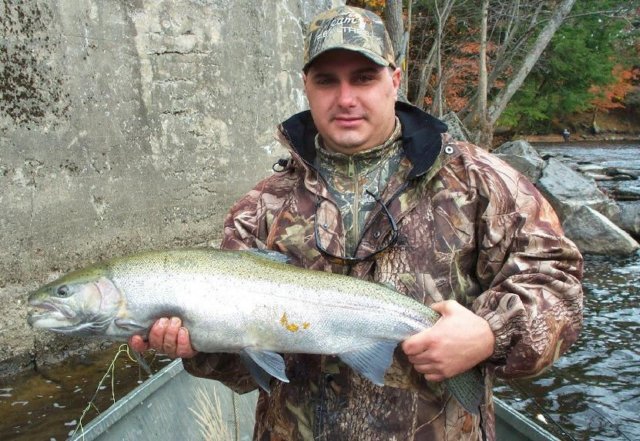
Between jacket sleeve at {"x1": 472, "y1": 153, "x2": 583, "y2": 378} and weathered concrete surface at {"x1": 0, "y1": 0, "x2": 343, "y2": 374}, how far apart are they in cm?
410

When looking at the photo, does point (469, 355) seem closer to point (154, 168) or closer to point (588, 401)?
point (588, 401)

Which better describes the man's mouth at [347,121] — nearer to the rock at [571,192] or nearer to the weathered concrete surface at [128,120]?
the weathered concrete surface at [128,120]

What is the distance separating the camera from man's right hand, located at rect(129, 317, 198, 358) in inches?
90.0

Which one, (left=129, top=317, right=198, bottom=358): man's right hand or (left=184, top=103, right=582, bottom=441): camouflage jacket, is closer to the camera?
(left=184, top=103, right=582, bottom=441): camouflage jacket

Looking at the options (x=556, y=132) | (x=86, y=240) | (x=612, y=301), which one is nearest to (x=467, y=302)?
(x=86, y=240)

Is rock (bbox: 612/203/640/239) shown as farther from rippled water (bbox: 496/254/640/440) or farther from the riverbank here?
the riverbank

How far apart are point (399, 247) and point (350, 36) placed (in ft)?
2.88

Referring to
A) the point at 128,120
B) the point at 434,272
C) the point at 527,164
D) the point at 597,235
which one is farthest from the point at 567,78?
the point at 434,272

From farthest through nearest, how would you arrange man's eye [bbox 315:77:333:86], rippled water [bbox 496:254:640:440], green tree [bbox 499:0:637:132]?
green tree [bbox 499:0:637:132] → rippled water [bbox 496:254:640:440] → man's eye [bbox 315:77:333:86]

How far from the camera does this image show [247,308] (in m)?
2.32

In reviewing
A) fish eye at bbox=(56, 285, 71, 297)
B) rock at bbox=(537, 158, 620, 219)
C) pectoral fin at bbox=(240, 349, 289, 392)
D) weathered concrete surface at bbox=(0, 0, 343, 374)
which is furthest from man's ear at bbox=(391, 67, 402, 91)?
rock at bbox=(537, 158, 620, 219)

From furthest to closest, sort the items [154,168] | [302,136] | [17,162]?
[154,168] < [17,162] < [302,136]

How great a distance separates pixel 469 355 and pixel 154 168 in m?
4.66

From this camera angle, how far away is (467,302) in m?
2.35
